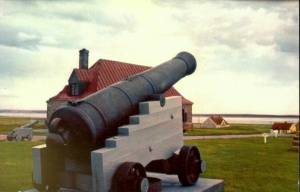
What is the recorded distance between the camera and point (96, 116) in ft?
12.2

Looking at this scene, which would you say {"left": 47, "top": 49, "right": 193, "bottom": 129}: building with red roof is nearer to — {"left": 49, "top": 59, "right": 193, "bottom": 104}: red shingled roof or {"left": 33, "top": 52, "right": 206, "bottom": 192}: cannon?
{"left": 49, "top": 59, "right": 193, "bottom": 104}: red shingled roof

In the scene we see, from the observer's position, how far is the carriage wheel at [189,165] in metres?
4.70

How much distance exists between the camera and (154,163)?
4.80m

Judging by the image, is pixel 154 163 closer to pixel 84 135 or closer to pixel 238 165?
pixel 84 135

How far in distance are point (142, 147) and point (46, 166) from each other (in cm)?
101

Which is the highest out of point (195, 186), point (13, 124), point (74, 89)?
point (74, 89)

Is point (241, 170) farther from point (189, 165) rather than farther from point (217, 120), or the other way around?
point (217, 120)

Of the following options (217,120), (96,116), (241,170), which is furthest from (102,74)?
(217,120)

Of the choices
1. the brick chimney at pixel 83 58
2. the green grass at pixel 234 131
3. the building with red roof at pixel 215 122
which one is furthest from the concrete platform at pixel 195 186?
the building with red roof at pixel 215 122

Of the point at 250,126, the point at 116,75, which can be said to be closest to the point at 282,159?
the point at 116,75

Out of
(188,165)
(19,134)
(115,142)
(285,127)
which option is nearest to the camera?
(115,142)

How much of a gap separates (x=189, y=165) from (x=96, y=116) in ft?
5.29

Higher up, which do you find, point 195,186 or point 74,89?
point 74,89

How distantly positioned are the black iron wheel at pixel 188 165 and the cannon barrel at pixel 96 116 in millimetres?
849
